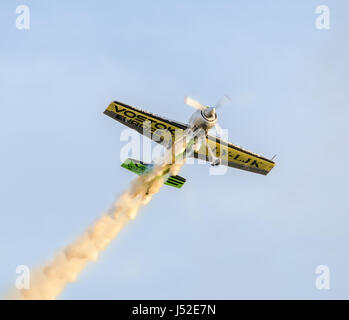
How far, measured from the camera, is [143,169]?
5444cm

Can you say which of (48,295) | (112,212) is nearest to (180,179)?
(112,212)

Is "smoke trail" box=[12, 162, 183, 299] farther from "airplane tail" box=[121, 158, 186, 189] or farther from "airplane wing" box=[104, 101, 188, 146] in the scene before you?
"airplane wing" box=[104, 101, 188, 146]

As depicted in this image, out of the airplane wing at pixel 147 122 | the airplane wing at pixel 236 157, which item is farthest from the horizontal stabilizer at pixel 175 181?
the airplane wing at pixel 236 157

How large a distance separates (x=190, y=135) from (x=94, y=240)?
10.5 meters

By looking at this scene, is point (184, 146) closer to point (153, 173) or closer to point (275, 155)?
point (153, 173)

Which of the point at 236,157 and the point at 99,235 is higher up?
the point at 236,157

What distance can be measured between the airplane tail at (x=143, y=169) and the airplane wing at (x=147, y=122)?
297 cm

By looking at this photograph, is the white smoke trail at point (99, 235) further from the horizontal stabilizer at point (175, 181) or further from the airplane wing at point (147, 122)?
the airplane wing at point (147, 122)

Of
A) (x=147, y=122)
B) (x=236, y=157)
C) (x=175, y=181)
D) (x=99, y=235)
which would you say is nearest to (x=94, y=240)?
(x=99, y=235)

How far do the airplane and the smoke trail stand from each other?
103 centimetres

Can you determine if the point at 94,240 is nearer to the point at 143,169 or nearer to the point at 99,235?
the point at 99,235

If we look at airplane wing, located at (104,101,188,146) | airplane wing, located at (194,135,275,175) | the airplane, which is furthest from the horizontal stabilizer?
airplane wing, located at (194,135,275,175)
